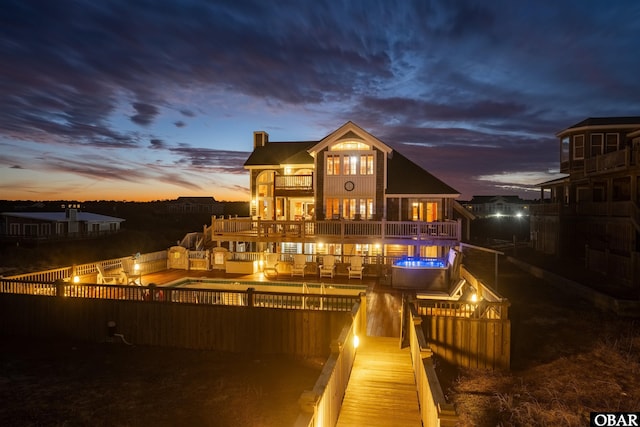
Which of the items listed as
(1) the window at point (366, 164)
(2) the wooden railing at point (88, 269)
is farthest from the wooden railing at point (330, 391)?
(1) the window at point (366, 164)

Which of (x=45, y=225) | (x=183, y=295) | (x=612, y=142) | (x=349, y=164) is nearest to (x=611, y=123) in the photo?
(x=612, y=142)

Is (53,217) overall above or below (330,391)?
above

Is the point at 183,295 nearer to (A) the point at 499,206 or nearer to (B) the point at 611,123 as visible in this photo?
(B) the point at 611,123

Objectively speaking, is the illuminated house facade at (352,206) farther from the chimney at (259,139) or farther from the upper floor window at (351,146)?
the chimney at (259,139)

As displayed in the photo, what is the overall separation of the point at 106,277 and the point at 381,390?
1380cm

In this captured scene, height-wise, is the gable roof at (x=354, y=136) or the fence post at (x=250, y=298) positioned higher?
the gable roof at (x=354, y=136)

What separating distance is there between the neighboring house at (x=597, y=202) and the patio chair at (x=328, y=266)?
42.4 ft

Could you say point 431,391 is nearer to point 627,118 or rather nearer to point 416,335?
point 416,335

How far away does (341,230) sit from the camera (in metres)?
21.1

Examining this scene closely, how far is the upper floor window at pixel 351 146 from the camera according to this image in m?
23.6

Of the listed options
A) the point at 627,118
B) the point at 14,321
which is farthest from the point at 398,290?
the point at 627,118

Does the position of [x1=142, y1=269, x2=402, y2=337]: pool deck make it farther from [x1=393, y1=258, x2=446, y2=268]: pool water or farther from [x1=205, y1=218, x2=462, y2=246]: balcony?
[x1=205, y1=218, x2=462, y2=246]: balcony

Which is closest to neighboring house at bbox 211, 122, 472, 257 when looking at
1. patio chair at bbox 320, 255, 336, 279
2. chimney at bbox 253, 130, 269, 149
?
patio chair at bbox 320, 255, 336, 279

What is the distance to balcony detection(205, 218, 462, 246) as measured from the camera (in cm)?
2028
